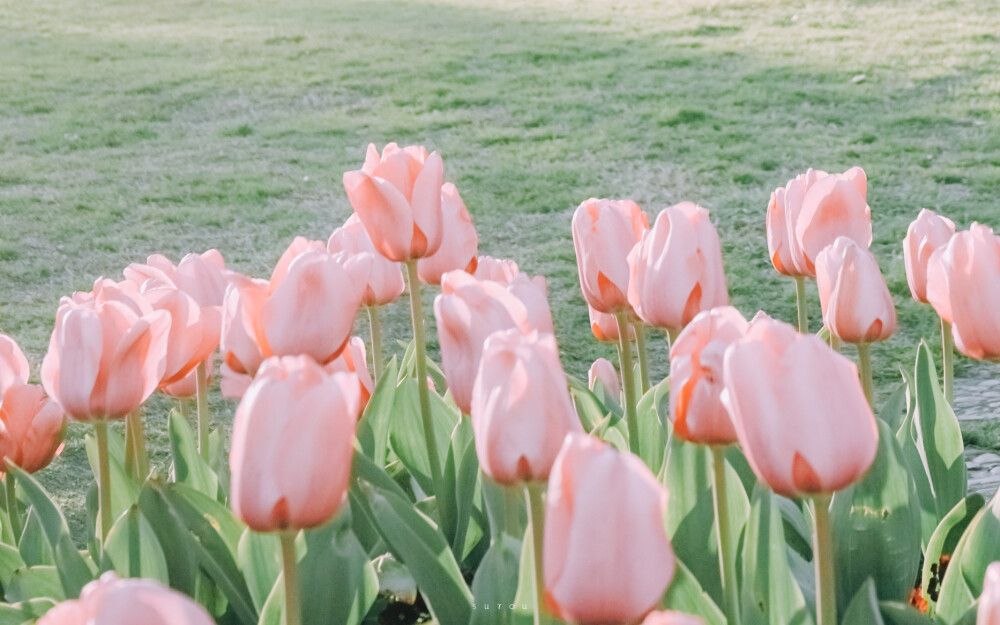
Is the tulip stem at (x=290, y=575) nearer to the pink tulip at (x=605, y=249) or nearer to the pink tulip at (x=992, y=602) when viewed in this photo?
the pink tulip at (x=992, y=602)

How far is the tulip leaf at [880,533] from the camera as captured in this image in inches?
52.7

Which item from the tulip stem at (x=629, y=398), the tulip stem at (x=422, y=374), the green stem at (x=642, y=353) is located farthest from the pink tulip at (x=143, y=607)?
the green stem at (x=642, y=353)

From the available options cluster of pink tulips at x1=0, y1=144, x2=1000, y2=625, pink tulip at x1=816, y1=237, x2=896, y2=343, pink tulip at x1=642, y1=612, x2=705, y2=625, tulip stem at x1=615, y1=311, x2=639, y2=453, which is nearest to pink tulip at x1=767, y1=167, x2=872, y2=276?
cluster of pink tulips at x1=0, y1=144, x2=1000, y2=625

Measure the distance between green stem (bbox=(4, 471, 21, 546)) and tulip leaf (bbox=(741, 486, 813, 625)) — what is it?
81 cm

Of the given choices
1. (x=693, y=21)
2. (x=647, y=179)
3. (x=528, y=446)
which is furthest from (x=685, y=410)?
(x=693, y=21)

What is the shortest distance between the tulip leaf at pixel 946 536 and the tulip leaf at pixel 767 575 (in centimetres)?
→ 29

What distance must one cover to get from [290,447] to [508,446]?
0.48ft

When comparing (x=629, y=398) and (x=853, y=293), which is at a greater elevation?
(x=853, y=293)

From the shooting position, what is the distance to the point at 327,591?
127 centimetres

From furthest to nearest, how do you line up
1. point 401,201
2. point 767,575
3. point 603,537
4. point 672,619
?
point 401,201
point 767,575
point 603,537
point 672,619

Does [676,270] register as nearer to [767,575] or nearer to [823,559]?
[767,575]

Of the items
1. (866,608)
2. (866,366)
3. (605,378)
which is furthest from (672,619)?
(605,378)

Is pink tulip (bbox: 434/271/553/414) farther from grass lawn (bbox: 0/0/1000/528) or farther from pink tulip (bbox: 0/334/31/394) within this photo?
grass lawn (bbox: 0/0/1000/528)

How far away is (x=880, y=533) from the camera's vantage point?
135 centimetres
